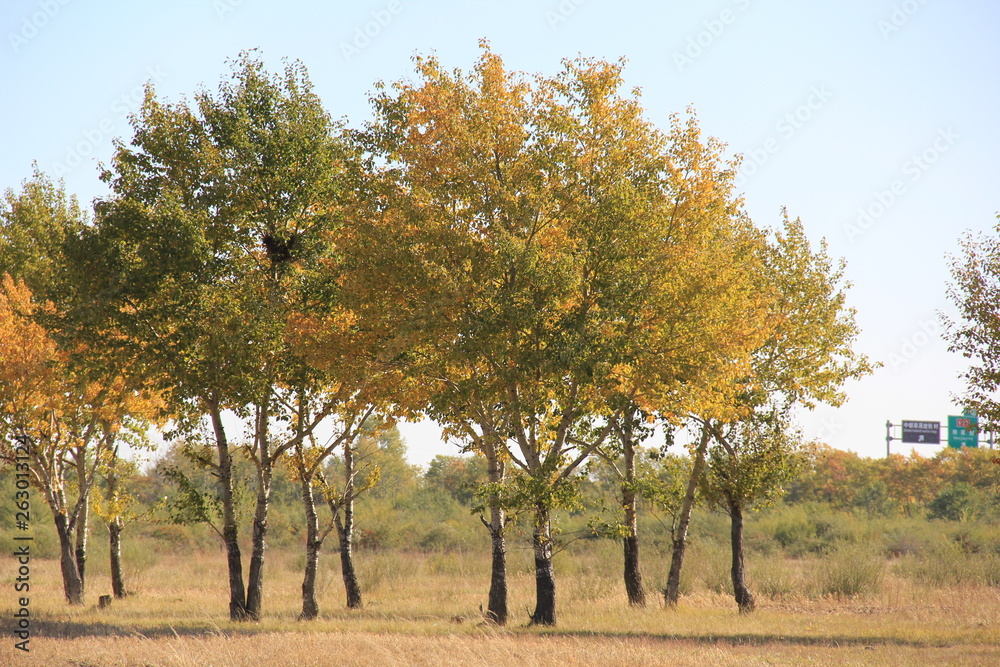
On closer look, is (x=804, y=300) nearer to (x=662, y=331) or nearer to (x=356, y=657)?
(x=662, y=331)

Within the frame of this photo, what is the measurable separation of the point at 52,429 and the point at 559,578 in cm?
2080

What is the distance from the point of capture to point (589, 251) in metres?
18.2

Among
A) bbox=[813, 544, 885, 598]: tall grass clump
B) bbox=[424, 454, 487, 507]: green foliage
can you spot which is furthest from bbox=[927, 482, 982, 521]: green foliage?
bbox=[424, 454, 487, 507]: green foliage

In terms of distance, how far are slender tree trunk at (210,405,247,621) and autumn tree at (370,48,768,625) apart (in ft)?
20.6

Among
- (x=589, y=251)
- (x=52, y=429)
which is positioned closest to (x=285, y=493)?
(x=52, y=429)

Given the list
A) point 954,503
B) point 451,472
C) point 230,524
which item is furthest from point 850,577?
point 451,472

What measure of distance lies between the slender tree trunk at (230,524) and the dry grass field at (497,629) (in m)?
0.64

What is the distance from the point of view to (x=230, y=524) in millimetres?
21703

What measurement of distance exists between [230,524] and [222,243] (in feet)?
23.7

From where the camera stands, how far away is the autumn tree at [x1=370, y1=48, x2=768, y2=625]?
17781mm

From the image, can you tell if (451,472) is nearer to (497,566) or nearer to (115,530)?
(115,530)

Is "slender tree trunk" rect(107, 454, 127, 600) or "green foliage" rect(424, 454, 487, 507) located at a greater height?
"slender tree trunk" rect(107, 454, 127, 600)

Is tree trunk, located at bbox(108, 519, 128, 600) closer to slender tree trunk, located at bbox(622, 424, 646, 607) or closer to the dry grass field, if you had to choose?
the dry grass field

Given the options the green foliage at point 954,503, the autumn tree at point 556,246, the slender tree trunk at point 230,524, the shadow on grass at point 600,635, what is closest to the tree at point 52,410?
the slender tree trunk at point 230,524
